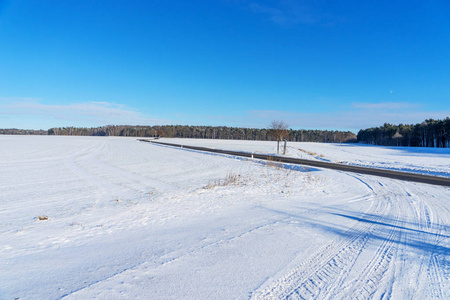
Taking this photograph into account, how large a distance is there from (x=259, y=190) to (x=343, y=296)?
673cm

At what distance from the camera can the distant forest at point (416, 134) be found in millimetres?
74500

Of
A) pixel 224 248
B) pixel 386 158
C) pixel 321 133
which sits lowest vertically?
pixel 224 248

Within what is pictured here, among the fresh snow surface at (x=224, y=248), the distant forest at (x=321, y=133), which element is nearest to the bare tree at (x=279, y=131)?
the distant forest at (x=321, y=133)

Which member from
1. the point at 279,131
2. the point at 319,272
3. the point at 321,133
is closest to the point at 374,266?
the point at 319,272

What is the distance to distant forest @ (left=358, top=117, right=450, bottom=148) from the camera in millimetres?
74500

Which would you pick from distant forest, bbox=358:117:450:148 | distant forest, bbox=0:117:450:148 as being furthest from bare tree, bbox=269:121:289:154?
distant forest, bbox=358:117:450:148

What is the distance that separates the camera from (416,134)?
274 ft

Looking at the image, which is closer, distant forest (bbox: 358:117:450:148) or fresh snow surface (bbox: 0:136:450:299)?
fresh snow surface (bbox: 0:136:450:299)

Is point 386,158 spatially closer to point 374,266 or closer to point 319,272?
point 374,266

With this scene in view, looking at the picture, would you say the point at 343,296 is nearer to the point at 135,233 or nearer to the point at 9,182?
the point at 135,233

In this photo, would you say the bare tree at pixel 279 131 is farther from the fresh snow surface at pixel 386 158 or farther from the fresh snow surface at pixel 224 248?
the fresh snow surface at pixel 224 248

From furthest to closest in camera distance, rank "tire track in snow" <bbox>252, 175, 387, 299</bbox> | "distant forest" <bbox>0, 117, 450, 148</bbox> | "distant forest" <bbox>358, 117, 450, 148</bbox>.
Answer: "distant forest" <bbox>0, 117, 450, 148</bbox> < "distant forest" <bbox>358, 117, 450, 148</bbox> < "tire track in snow" <bbox>252, 175, 387, 299</bbox>

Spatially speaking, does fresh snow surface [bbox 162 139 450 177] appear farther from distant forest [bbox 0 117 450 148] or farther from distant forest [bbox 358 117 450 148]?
distant forest [bbox 358 117 450 148]

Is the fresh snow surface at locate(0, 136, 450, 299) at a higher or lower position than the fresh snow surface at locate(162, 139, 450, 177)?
lower
